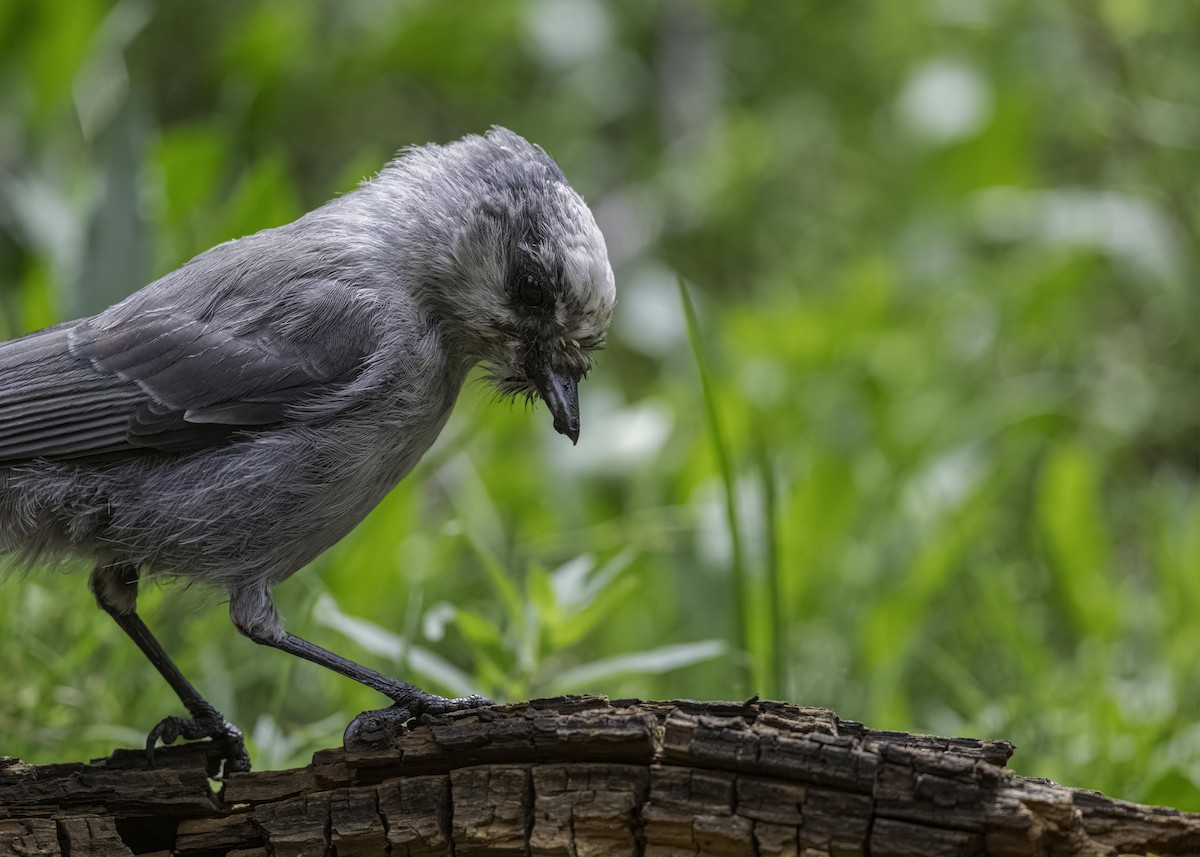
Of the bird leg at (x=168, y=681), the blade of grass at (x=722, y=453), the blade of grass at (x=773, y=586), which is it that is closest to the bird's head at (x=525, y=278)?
the blade of grass at (x=722, y=453)

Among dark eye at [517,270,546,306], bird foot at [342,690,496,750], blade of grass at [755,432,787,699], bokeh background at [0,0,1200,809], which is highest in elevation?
bokeh background at [0,0,1200,809]

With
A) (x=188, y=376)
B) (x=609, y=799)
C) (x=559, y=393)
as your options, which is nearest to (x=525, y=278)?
(x=559, y=393)

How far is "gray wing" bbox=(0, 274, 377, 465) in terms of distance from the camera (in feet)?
9.02

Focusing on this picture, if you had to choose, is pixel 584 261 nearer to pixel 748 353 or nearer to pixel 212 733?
pixel 212 733

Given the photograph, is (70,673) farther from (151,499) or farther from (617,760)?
(617,760)

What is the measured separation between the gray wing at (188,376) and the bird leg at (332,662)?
34 cm

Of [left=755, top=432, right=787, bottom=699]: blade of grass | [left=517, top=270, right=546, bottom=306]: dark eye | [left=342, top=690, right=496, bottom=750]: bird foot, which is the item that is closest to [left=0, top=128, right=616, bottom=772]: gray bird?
[left=517, top=270, right=546, bottom=306]: dark eye

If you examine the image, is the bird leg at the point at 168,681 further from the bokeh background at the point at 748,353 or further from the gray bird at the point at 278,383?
the bokeh background at the point at 748,353

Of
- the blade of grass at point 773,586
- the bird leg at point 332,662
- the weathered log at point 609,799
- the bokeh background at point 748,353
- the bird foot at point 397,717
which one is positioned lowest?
the weathered log at point 609,799

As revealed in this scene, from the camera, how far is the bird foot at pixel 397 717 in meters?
2.38

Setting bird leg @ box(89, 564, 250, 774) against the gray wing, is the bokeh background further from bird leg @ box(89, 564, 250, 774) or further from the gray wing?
the gray wing

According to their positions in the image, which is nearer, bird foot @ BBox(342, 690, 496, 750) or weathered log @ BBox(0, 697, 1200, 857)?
weathered log @ BBox(0, 697, 1200, 857)

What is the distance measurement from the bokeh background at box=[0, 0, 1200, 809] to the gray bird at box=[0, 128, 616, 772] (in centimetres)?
28

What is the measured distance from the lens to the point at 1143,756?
3.30 m
